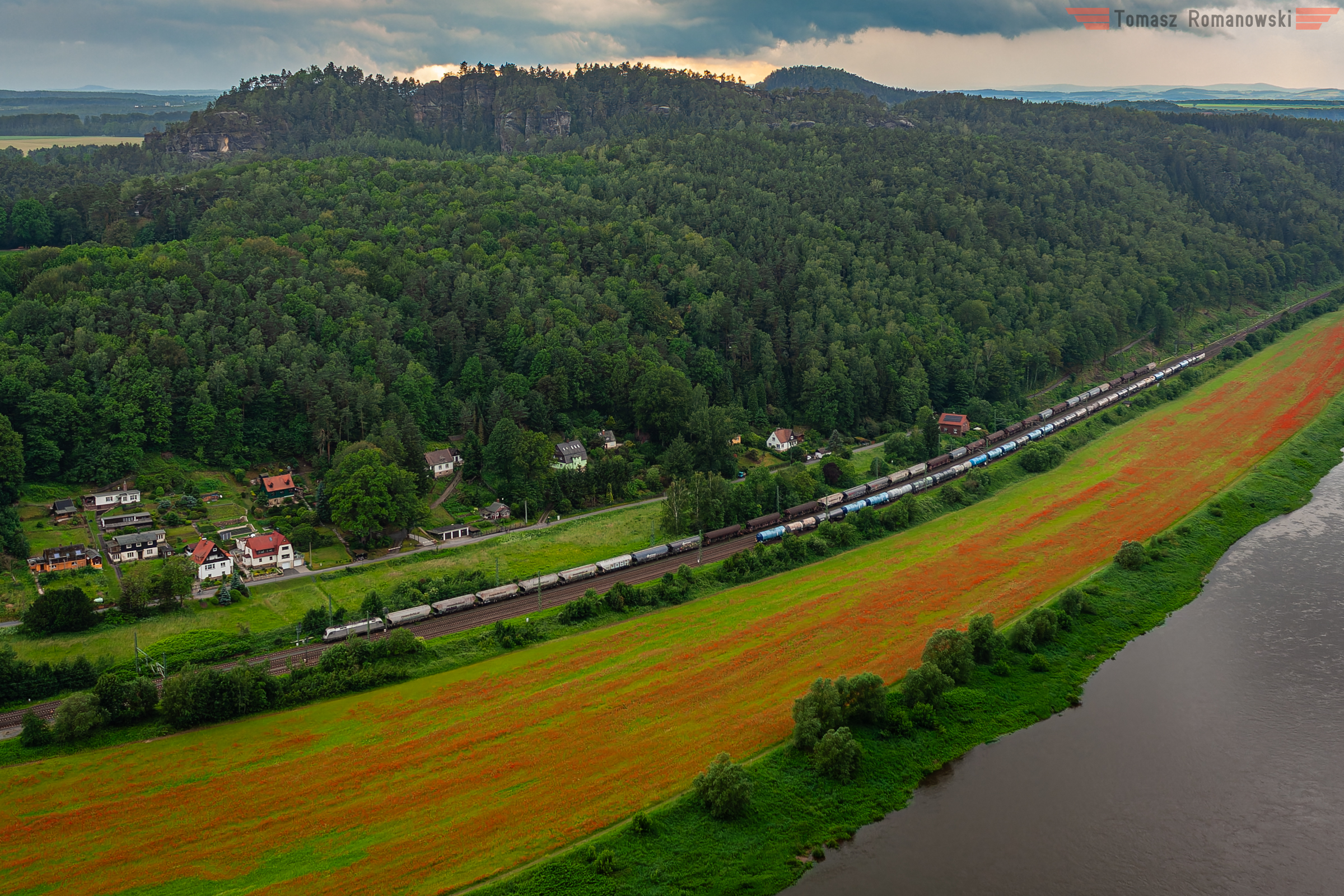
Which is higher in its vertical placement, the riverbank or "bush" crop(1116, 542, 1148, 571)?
"bush" crop(1116, 542, 1148, 571)

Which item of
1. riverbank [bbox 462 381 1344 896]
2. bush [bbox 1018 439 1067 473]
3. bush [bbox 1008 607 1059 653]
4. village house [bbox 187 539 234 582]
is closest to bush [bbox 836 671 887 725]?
riverbank [bbox 462 381 1344 896]

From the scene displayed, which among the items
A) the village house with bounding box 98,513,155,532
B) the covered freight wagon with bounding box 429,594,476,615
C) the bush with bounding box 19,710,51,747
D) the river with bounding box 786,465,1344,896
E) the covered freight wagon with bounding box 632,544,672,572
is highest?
the village house with bounding box 98,513,155,532

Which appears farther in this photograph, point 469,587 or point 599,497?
point 599,497

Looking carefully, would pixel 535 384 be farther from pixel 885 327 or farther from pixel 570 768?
pixel 570 768

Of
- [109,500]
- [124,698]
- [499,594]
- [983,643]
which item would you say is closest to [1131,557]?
[983,643]

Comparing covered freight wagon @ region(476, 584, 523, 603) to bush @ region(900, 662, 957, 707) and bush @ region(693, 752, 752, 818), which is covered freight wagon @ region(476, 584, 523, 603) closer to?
bush @ region(693, 752, 752, 818)

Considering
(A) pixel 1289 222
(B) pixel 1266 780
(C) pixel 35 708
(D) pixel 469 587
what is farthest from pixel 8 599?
(A) pixel 1289 222
